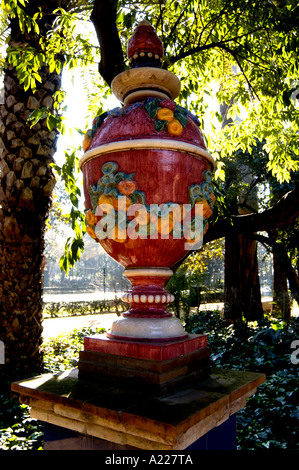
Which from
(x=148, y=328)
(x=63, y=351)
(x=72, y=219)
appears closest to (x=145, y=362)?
(x=148, y=328)

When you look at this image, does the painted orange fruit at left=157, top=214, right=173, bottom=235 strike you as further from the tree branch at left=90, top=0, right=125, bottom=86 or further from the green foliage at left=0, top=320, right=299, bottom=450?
the green foliage at left=0, top=320, right=299, bottom=450

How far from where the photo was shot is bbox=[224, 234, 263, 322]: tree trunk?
28.8 feet

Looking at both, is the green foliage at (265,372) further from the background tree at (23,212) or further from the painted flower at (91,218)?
the background tree at (23,212)

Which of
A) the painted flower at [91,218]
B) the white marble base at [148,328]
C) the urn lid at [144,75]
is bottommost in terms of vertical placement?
the white marble base at [148,328]

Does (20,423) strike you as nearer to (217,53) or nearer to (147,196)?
(147,196)

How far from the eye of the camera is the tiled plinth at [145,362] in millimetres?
1394

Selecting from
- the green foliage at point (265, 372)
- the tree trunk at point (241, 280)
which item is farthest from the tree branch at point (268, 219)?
the tree trunk at point (241, 280)

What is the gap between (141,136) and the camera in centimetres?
151

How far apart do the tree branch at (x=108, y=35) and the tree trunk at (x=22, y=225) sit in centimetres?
199

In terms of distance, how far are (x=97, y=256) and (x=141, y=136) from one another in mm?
72910

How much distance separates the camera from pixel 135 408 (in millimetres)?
1207

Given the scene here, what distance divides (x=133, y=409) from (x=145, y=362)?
236mm

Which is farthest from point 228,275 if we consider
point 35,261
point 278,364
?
point 35,261
